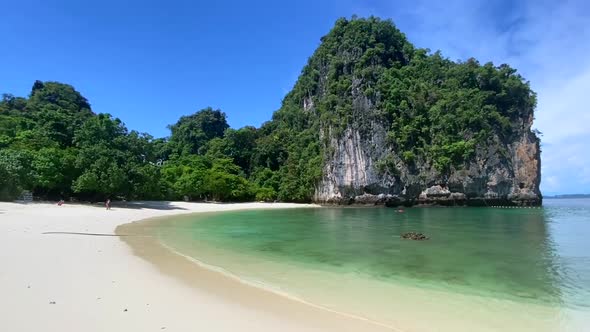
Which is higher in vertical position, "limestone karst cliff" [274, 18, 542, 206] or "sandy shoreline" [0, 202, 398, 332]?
"limestone karst cliff" [274, 18, 542, 206]

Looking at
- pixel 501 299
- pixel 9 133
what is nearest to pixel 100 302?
pixel 501 299

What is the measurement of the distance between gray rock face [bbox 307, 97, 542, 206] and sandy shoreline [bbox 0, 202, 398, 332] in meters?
46.5

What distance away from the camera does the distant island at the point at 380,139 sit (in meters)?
52.3

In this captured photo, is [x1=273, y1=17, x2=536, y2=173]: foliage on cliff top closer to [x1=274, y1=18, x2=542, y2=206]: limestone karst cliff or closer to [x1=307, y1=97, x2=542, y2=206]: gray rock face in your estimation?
[x1=274, y1=18, x2=542, y2=206]: limestone karst cliff

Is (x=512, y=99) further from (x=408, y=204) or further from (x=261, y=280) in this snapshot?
(x=261, y=280)

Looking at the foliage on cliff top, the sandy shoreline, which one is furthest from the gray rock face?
the sandy shoreline

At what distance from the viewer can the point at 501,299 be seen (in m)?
7.06

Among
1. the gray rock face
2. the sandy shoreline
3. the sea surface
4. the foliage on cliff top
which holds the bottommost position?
the sea surface

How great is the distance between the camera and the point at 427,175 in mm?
53469

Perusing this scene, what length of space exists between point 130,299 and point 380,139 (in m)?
52.7

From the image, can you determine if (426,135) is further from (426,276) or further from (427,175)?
(426,276)

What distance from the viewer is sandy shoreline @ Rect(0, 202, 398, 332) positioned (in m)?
4.88

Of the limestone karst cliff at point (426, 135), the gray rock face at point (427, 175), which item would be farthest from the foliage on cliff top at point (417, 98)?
the gray rock face at point (427, 175)

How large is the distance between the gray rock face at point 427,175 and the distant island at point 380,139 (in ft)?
0.49
